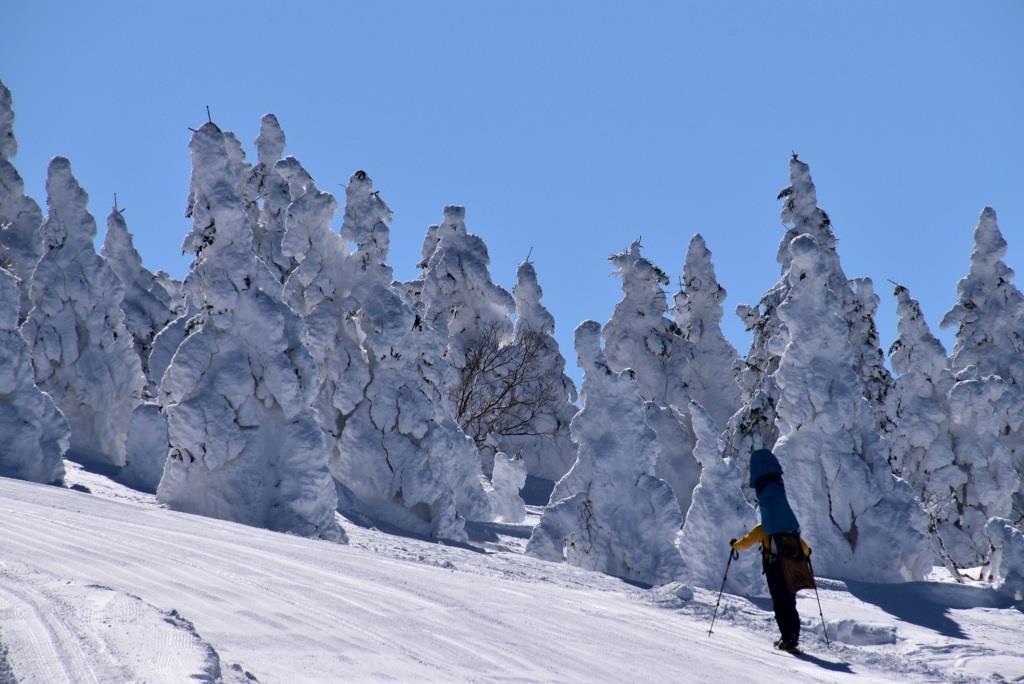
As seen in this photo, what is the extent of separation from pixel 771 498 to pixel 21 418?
1182 centimetres

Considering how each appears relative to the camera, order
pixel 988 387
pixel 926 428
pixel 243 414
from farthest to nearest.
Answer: pixel 926 428 < pixel 988 387 < pixel 243 414

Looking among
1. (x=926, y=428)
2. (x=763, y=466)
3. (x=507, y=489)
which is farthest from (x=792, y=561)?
(x=926, y=428)

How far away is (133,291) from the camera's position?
32.6m

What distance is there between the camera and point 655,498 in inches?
627

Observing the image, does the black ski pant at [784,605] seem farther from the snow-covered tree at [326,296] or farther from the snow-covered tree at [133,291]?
the snow-covered tree at [133,291]

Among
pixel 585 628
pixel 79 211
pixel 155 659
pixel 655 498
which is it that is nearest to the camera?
pixel 155 659

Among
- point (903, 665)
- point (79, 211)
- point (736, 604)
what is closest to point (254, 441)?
point (736, 604)

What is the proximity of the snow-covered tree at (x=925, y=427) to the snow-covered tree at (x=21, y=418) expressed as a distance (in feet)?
73.4

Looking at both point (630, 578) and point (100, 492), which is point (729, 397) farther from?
point (100, 492)

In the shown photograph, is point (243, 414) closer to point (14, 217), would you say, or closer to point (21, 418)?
point (21, 418)

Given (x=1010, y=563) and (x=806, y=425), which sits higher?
(x=806, y=425)

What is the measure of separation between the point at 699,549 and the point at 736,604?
11.7 ft

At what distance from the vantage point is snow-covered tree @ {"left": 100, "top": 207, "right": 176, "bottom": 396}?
3225 cm

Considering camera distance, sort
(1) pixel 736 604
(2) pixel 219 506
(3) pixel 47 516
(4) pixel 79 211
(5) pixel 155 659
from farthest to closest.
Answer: (4) pixel 79 211 < (2) pixel 219 506 < (1) pixel 736 604 < (3) pixel 47 516 < (5) pixel 155 659
